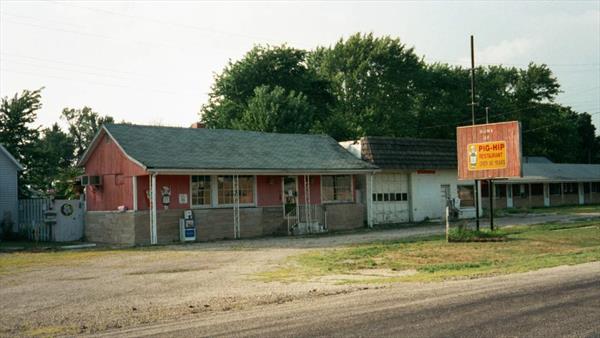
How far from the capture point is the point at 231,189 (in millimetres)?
29109

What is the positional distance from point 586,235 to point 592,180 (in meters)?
41.6

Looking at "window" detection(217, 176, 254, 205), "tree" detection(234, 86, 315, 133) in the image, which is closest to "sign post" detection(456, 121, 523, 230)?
"window" detection(217, 176, 254, 205)

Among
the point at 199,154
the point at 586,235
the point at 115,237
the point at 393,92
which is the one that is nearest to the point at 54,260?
the point at 115,237

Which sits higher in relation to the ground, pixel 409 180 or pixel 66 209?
pixel 409 180

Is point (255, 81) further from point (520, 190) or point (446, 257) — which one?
point (446, 257)

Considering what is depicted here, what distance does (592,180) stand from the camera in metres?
62.1

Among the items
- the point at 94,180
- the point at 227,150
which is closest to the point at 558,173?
the point at 227,150

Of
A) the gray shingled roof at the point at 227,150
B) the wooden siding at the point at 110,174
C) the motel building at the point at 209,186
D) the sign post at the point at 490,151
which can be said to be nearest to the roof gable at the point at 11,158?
the motel building at the point at 209,186

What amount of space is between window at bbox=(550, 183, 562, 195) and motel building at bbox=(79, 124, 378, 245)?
32680 mm

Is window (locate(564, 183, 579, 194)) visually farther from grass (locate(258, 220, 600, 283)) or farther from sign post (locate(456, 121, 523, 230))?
sign post (locate(456, 121, 523, 230))

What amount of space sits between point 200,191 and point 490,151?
1226 centimetres

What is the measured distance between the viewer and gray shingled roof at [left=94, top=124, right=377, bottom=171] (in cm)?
2759

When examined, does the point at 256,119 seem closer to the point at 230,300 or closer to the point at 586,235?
the point at 586,235

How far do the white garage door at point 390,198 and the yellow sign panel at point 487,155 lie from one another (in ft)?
32.6
